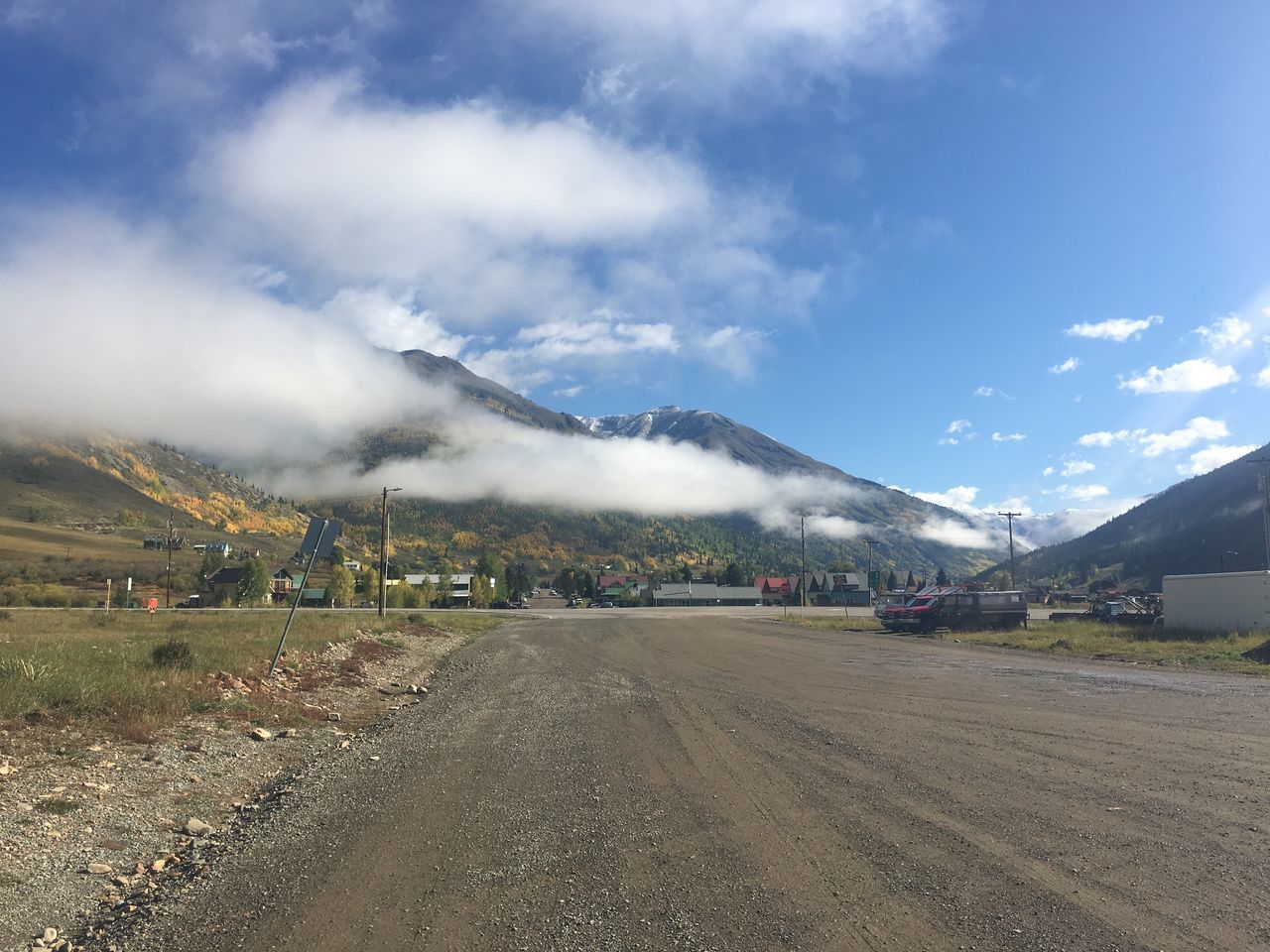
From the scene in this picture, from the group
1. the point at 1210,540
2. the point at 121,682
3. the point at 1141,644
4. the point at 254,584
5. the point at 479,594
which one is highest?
the point at 1210,540

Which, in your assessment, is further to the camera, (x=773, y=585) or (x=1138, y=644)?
(x=773, y=585)

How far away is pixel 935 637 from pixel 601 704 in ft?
89.1

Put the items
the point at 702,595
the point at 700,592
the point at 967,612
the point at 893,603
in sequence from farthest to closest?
the point at 700,592
the point at 702,595
the point at 893,603
the point at 967,612

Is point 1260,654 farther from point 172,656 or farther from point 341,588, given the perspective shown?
point 341,588

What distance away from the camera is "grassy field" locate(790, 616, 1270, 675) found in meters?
23.5

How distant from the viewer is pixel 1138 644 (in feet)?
95.1

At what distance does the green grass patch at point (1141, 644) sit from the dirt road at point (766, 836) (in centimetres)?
1075

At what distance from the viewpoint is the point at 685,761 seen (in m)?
9.86

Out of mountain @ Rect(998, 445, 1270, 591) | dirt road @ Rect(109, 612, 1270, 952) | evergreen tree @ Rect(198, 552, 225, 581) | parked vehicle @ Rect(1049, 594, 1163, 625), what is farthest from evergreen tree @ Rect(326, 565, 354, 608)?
mountain @ Rect(998, 445, 1270, 591)

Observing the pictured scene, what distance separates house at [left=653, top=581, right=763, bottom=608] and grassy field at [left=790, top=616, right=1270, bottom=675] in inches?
4992

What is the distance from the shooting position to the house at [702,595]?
165875 millimetres

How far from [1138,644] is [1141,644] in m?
0.11

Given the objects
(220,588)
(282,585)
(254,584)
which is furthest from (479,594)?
(254,584)

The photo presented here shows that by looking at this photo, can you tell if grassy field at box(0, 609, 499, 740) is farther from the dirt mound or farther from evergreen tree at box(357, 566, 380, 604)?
evergreen tree at box(357, 566, 380, 604)
